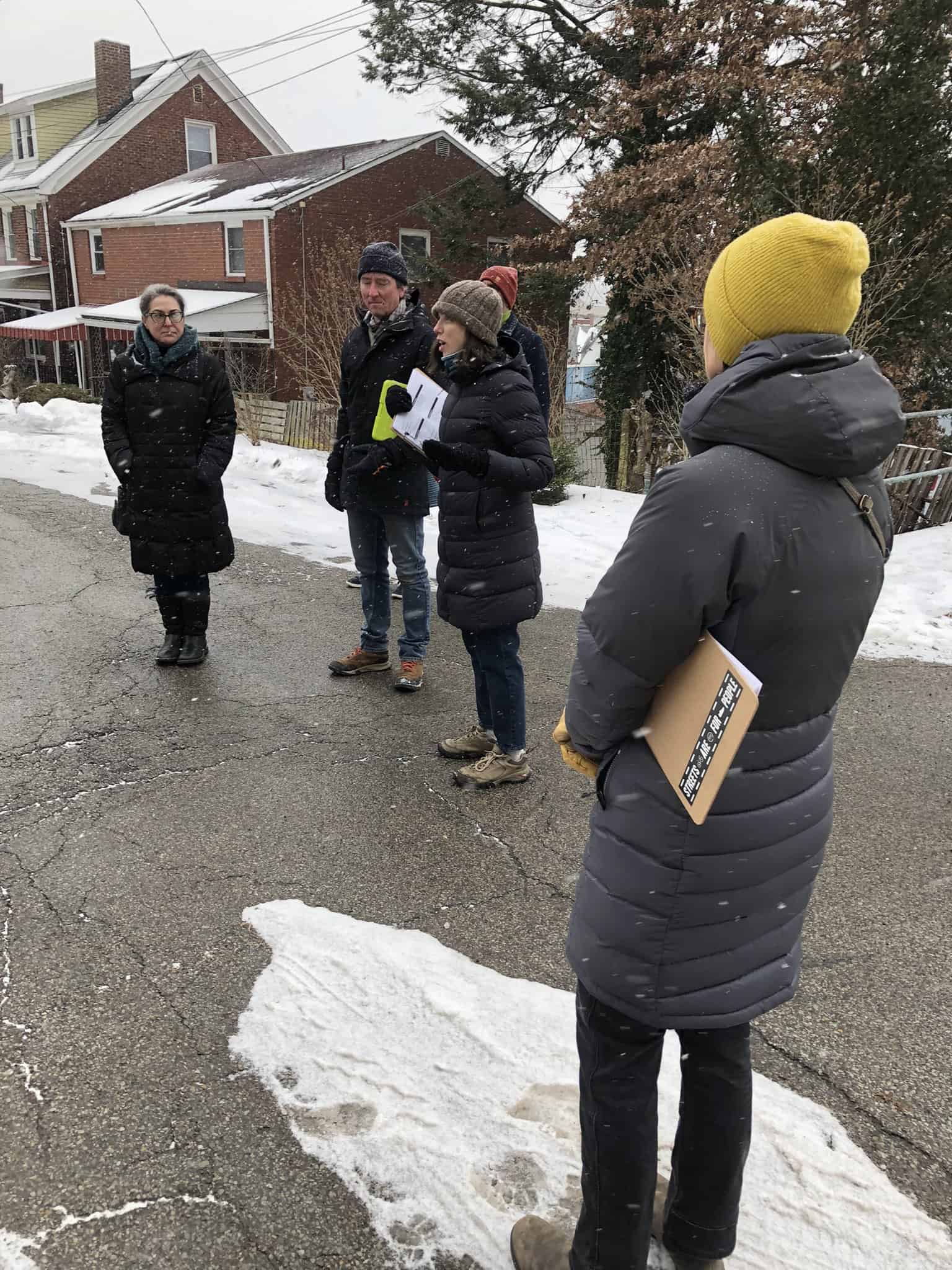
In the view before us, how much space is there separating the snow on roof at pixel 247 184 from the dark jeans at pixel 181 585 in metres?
19.0

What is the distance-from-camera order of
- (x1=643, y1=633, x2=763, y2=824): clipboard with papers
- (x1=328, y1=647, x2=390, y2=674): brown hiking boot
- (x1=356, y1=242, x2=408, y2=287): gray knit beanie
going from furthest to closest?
(x1=328, y1=647, x2=390, y2=674): brown hiking boot → (x1=356, y1=242, x2=408, y2=287): gray knit beanie → (x1=643, y1=633, x2=763, y2=824): clipboard with papers

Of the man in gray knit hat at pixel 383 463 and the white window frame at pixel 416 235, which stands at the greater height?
the white window frame at pixel 416 235

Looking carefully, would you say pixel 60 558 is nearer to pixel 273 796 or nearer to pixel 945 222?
pixel 273 796

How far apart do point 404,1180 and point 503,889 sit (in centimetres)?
120

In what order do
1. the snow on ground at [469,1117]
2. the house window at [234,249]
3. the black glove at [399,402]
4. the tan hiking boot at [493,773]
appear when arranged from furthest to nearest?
the house window at [234,249], the black glove at [399,402], the tan hiking boot at [493,773], the snow on ground at [469,1117]

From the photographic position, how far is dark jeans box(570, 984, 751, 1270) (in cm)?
159

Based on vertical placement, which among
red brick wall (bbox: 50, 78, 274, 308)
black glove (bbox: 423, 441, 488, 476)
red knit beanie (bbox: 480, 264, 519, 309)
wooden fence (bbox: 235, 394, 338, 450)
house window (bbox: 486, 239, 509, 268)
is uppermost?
red brick wall (bbox: 50, 78, 274, 308)

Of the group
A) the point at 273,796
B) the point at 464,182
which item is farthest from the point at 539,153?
the point at 273,796

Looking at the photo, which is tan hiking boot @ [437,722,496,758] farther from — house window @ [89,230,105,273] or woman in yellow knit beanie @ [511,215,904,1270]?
house window @ [89,230,105,273]

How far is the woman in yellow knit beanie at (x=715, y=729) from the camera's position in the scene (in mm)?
1365

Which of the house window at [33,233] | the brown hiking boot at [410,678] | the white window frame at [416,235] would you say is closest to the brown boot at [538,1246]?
the brown hiking boot at [410,678]

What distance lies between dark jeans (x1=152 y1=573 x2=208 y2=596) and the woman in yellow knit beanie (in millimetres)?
3748

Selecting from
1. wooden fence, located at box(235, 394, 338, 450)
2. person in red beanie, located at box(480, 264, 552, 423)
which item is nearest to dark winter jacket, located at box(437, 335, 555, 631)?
person in red beanie, located at box(480, 264, 552, 423)

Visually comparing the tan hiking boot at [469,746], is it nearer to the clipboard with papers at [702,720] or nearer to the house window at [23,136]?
the clipboard with papers at [702,720]
